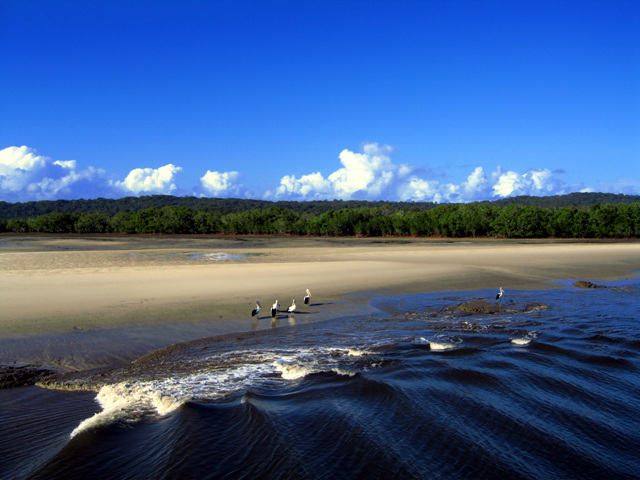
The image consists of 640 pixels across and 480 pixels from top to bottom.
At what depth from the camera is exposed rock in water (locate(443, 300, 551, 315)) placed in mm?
13494

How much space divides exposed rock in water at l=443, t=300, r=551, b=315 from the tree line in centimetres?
6461

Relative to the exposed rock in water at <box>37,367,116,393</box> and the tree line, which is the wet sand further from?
the tree line

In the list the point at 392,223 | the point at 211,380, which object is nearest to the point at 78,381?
the point at 211,380

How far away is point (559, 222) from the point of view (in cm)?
7219

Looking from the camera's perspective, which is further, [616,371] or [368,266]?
[368,266]

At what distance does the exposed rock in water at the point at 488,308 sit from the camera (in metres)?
13.5

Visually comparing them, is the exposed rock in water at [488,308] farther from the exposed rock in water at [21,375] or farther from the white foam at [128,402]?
the exposed rock in water at [21,375]

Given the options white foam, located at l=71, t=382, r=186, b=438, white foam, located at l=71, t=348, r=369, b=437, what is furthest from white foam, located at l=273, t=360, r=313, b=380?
white foam, located at l=71, t=382, r=186, b=438

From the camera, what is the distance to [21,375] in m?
7.71

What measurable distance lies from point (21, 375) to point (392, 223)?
83128 millimetres

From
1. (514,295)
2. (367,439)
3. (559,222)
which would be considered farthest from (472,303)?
(559,222)

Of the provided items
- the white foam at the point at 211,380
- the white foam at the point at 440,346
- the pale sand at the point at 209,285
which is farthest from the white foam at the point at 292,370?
the pale sand at the point at 209,285

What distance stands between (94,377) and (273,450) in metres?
4.01

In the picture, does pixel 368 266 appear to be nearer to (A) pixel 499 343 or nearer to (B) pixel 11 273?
(A) pixel 499 343
